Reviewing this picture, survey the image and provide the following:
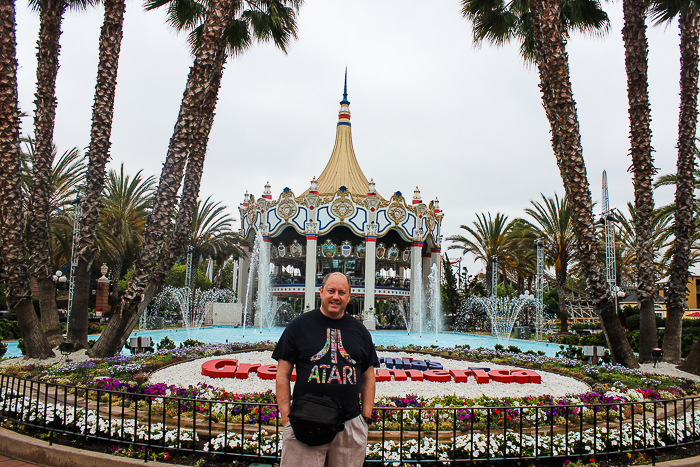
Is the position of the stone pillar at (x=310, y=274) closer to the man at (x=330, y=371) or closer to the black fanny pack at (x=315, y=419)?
Answer: the man at (x=330, y=371)

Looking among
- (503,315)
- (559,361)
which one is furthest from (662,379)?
(503,315)

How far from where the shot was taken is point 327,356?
3.37m

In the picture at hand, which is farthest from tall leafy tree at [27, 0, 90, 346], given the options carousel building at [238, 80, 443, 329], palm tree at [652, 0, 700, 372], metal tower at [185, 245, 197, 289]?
metal tower at [185, 245, 197, 289]

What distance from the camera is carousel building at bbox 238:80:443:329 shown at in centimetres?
3359

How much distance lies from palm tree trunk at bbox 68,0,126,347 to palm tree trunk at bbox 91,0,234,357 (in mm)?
1737

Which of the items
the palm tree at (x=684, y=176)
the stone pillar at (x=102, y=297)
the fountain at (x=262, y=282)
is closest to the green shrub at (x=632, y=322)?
the palm tree at (x=684, y=176)

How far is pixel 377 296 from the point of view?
35062 mm

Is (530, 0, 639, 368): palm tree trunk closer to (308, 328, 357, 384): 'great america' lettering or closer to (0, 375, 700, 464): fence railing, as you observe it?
(0, 375, 700, 464): fence railing

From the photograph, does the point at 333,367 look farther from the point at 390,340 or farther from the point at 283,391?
the point at 390,340

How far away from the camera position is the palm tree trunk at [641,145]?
1350 centimetres

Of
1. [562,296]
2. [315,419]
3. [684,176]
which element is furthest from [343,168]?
[315,419]

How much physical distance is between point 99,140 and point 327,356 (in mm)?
11255

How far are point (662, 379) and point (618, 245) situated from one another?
2642cm

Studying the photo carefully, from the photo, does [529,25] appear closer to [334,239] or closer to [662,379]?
[662,379]
